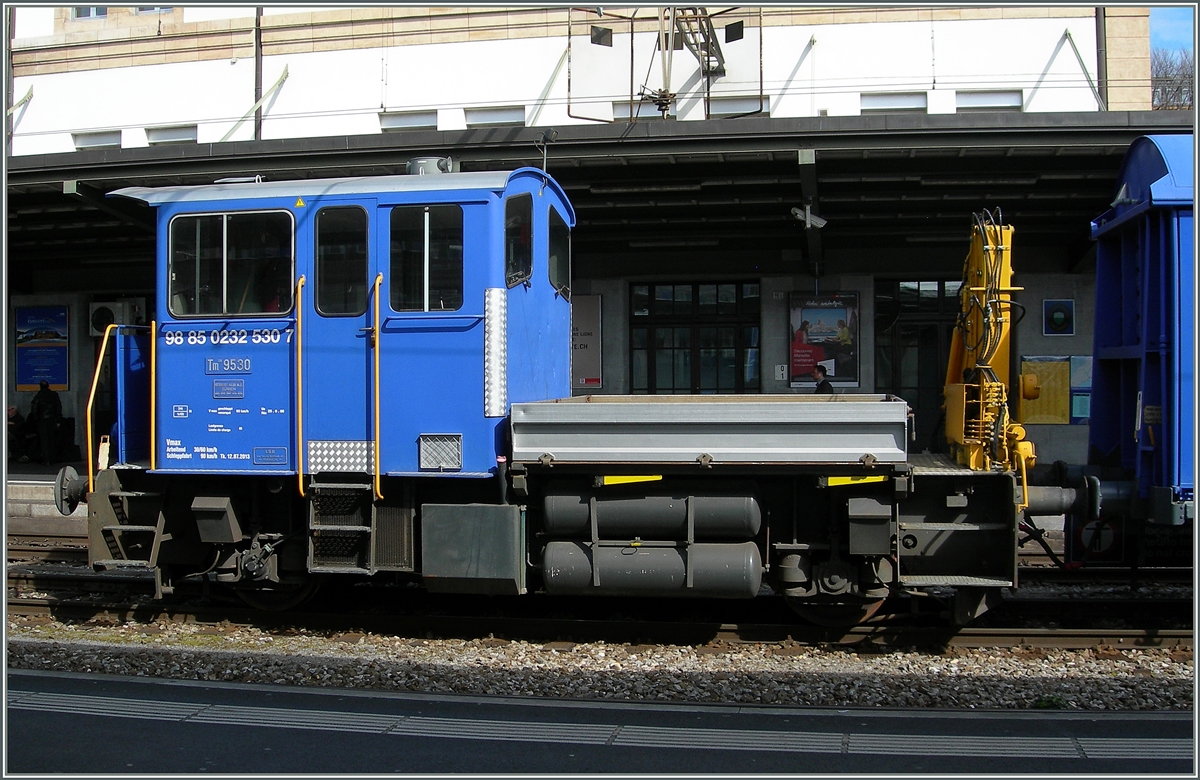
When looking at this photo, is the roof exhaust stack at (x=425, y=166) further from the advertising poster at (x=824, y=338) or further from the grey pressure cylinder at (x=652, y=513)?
the advertising poster at (x=824, y=338)

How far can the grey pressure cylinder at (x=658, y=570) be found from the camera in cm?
601

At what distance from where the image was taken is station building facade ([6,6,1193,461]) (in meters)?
10.9

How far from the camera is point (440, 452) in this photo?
6.18m

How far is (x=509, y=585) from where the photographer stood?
6.21 m

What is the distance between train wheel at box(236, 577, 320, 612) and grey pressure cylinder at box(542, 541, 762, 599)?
2.28 meters

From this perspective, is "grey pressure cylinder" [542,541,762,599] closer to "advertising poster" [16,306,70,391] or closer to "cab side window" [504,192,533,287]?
"cab side window" [504,192,533,287]

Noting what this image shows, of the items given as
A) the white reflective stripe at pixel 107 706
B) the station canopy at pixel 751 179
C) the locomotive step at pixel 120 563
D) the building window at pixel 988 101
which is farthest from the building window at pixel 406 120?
the white reflective stripe at pixel 107 706

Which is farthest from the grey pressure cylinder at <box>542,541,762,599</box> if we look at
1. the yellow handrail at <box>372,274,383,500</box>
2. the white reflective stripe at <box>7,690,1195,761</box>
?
the white reflective stripe at <box>7,690,1195,761</box>

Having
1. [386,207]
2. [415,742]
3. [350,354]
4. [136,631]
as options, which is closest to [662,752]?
[415,742]

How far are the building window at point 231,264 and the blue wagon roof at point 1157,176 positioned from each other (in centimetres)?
629

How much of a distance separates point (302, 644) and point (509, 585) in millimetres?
1864

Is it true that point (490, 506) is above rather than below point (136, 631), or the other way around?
above

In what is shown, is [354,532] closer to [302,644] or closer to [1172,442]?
[302,644]

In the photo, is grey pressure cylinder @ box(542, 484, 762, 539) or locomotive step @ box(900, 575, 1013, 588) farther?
grey pressure cylinder @ box(542, 484, 762, 539)
